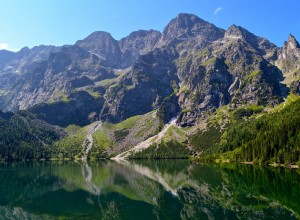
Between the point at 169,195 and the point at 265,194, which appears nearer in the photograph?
the point at 265,194

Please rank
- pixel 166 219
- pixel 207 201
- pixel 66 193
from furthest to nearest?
1. pixel 66 193
2. pixel 207 201
3. pixel 166 219

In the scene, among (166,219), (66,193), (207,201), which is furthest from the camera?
(66,193)

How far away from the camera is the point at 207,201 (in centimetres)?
7881

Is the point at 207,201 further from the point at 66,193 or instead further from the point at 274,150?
the point at 274,150

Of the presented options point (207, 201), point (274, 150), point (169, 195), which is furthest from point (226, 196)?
point (274, 150)

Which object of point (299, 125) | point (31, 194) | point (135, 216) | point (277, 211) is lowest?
point (31, 194)

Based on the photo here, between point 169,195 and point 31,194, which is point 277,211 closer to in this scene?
point 169,195

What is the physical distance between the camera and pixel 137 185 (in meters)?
121

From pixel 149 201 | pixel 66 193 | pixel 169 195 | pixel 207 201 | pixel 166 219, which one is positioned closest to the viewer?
pixel 166 219

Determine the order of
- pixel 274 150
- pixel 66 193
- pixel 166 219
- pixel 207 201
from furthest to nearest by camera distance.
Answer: pixel 274 150 → pixel 66 193 → pixel 207 201 → pixel 166 219

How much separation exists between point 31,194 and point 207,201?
5868 cm

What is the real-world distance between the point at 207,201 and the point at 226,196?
24.4 feet

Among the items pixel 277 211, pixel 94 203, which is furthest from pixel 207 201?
pixel 94 203

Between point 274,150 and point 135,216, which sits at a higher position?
point 274,150
